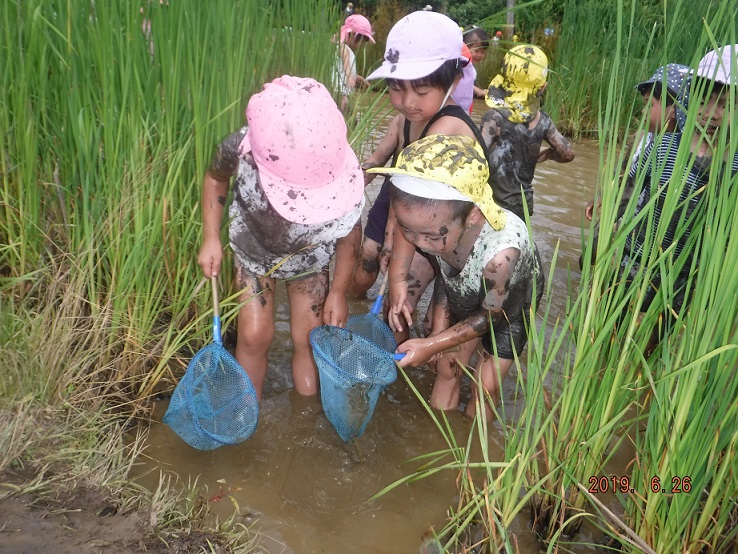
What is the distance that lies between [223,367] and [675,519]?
153 cm

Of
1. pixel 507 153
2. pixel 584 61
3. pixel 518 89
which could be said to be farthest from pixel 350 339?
pixel 584 61

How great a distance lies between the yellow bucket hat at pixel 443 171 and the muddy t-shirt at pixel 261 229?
31 cm

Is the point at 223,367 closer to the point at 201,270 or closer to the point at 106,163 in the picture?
the point at 201,270

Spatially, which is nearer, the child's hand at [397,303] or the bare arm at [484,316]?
the bare arm at [484,316]

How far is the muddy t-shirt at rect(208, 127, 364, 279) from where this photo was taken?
94.0 inches

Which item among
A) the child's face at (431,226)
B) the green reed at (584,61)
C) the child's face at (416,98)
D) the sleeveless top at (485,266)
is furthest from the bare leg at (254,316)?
the green reed at (584,61)

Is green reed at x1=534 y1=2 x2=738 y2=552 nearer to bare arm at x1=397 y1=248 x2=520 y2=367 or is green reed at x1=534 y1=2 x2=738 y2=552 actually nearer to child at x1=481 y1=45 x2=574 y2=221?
bare arm at x1=397 y1=248 x2=520 y2=367

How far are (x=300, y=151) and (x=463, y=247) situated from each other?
0.79 metres

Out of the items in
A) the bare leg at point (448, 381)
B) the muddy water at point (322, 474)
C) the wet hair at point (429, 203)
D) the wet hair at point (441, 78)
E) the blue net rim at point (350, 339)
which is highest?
the wet hair at point (441, 78)

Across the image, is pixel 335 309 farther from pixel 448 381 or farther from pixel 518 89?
pixel 518 89

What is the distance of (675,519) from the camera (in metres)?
1.69

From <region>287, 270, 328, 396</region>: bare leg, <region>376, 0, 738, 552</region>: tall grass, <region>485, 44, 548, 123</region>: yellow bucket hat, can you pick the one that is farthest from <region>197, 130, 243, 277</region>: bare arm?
<region>485, 44, 548, 123</region>: yellow bucket hat

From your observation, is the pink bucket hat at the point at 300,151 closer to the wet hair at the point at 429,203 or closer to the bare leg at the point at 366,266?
the wet hair at the point at 429,203

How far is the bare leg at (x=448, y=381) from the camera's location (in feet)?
9.40
